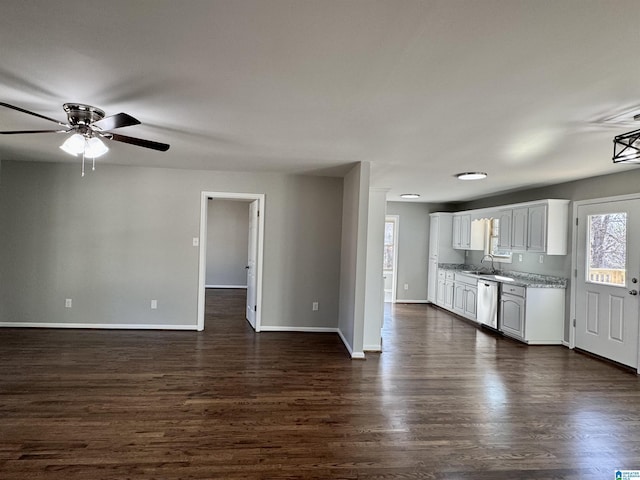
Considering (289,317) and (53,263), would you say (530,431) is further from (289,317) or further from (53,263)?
(53,263)

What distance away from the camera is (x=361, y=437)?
8.33 ft

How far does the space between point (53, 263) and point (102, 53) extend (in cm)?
427

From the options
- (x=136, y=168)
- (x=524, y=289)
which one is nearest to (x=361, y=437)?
(x=524, y=289)

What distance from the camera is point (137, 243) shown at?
5.22m

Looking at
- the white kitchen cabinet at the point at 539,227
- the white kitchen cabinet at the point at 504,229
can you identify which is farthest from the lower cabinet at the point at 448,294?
the white kitchen cabinet at the point at 539,227

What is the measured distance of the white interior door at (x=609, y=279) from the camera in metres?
4.22

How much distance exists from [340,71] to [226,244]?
8223 mm

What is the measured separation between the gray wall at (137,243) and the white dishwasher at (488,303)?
8.33 ft

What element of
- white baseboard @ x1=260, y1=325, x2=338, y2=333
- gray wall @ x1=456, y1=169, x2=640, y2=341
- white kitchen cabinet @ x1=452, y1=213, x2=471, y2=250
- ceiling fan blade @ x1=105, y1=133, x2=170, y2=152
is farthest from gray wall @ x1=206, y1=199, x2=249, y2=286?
ceiling fan blade @ x1=105, y1=133, x2=170, y2=152

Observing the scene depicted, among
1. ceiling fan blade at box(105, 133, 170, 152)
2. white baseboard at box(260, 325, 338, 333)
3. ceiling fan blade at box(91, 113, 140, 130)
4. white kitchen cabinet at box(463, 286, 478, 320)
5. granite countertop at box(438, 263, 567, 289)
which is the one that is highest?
ceiling fan blade at box(91, 113, 140, 130)

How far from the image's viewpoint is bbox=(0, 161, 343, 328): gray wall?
5.06 m

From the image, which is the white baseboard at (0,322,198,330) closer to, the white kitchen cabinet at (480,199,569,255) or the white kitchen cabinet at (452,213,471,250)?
the white kitchen cabinet at (480,199,569,255)

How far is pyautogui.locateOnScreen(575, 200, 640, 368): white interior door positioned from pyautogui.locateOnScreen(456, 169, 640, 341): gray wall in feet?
0.51

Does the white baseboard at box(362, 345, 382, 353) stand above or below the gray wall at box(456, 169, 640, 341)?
below
